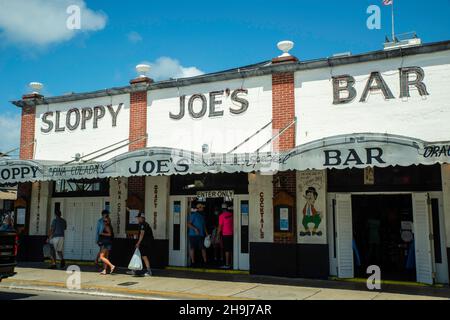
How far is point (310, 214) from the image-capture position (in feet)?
37.7

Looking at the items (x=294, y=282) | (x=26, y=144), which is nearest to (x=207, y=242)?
(x=294, y=282)

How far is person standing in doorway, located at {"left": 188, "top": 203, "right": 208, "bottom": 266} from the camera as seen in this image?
13.2 meters

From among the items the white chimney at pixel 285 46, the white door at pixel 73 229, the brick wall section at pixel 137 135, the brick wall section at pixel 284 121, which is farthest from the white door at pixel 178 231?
the white chimney at pixel 285 46

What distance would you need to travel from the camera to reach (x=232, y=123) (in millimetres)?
12742

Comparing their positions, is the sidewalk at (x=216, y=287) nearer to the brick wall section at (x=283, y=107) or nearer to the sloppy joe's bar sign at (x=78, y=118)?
the brick wall section at (x=283, y=107)

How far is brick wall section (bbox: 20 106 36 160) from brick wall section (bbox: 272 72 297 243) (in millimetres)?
9025

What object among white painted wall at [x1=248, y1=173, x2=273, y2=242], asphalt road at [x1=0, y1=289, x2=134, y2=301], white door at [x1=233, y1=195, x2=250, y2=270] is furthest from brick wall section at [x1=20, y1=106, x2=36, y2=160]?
white painted wall at [x1=248, y1=173, x2=273, y2=242]

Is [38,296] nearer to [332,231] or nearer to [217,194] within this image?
[217,194]

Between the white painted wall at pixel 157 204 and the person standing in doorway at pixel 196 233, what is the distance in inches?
31.2

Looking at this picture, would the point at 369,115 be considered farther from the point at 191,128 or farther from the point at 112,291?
the point at 112,291

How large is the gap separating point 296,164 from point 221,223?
377cm

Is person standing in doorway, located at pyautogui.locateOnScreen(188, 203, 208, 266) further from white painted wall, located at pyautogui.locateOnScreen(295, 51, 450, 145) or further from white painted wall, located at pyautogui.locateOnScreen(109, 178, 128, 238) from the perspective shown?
white painted wall, located at pyautogui.locateOnScreen(295, 51, 450, 145)
